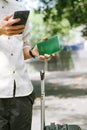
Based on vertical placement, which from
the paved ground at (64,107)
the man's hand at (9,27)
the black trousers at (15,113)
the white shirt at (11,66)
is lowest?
the paved ground at (64,107)

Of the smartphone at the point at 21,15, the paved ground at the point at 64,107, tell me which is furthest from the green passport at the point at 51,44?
the paved ground at the point at 64,107

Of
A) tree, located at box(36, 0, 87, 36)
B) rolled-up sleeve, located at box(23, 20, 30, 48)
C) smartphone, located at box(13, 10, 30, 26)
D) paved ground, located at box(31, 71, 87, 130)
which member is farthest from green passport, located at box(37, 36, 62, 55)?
tree, located at box(36, 0, 87, 36)

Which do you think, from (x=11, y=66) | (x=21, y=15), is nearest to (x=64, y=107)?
(x=11, y=66)

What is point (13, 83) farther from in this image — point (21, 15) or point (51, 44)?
point (21, 15)

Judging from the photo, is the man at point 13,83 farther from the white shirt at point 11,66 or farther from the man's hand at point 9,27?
the man's hand at point 9,27

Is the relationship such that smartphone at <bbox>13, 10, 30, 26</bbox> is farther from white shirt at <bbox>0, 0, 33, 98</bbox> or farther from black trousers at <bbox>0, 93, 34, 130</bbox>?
black trousers at <bbox>0, 93, 34, 130</bbox>

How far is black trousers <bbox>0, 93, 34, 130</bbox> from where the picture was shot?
3264 millimetres

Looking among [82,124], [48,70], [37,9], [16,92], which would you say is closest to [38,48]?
[16,92]

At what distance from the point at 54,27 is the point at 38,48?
24.5 meters

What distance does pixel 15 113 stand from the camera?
10.8 feet

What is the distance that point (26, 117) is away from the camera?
336 centimetres

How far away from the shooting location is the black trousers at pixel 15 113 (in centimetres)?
326

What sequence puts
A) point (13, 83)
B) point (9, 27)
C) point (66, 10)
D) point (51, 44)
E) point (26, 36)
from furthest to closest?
1. point (66, 10)
2. point (26, 36)
3. point (51, 44)
4. point (13, 83)
5. point (9, 27)

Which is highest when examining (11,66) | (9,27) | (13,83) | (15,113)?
(9,27)
